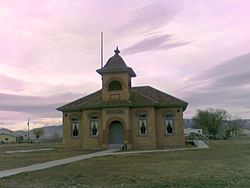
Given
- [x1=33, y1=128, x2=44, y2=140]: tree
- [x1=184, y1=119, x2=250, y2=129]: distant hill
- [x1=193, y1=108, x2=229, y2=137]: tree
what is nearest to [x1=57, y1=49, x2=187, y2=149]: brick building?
[x1=193, y1=108, x2=229, y2=137]: tree

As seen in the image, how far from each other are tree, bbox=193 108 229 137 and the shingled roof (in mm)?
47732

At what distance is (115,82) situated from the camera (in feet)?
121

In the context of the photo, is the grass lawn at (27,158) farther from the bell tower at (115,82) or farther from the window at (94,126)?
the bell tower at (115,82)

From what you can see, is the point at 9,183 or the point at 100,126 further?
the point at 100,126

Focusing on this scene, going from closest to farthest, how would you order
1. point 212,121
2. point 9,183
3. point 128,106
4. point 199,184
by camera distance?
point 199,184
point 9,183
point 128,106
point 212,121

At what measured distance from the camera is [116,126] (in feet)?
121

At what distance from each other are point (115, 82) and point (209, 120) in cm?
5314

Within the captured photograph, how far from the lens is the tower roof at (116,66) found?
120 ft

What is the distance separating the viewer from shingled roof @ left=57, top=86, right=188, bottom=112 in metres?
36.1

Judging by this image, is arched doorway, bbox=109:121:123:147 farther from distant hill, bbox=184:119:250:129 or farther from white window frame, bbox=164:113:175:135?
distant hill, bbox=184:119:250:129

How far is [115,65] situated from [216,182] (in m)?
26.0

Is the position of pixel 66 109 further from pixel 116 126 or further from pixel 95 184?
pixel 95 184

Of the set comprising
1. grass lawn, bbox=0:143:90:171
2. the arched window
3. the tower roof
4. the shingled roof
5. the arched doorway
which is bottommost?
grass lawn, bbox=0:143:90:171

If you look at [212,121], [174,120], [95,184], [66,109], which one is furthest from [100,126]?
[212,121]
